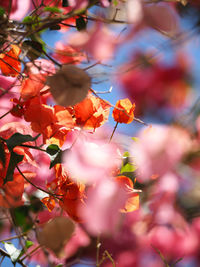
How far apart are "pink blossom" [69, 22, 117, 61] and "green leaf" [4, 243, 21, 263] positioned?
0.41 metres

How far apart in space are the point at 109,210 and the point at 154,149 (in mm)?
60

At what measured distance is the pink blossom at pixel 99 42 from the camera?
316 mm

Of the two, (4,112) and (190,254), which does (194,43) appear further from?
(4,112)

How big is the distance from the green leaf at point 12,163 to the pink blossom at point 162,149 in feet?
0.82

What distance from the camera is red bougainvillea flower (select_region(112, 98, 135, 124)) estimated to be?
0.57 metres

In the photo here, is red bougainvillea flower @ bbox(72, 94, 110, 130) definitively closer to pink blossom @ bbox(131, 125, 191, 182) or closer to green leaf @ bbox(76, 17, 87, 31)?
green leaf @ bbox(76, 17, 87, 31)

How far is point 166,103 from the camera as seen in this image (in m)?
0.27

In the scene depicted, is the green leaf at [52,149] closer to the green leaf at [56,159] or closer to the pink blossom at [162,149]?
the green leaf at [56,159]

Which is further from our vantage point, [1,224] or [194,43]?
[1,224]

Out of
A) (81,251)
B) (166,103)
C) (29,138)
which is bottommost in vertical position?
(81,251)

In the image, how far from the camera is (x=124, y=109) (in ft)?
1.87

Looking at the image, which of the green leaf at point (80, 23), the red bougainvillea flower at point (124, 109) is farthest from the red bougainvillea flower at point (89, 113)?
the green leaf at point (80, 23)

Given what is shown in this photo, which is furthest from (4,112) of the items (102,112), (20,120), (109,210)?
(109,210)

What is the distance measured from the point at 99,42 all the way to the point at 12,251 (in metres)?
0.44
